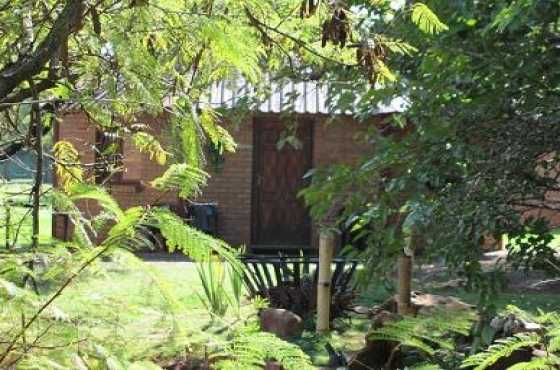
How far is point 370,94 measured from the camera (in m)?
4.98

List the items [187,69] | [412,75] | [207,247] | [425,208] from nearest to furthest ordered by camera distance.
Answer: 1. [207,247]
2. [187,69]
3. [425,208]
4. [412,75]

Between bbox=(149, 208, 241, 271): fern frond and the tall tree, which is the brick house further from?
bbox=(149, 208, 241, 271): fern frond

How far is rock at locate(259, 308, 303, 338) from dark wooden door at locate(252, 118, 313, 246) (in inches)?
322

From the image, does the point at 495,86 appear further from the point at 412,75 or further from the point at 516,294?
the point at 516,294

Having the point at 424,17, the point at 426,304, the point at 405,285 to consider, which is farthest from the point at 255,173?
the point at 424,17

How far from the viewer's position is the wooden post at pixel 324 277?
6.29 m

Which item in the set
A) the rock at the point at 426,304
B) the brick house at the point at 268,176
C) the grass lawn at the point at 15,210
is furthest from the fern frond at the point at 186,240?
the brick house at the point at 268,176

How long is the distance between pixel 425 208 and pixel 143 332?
7.16 ft

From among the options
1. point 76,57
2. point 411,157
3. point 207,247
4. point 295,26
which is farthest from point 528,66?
point 207,247

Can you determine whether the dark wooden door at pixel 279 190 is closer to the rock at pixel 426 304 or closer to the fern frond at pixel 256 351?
the rock at pixel 426 304

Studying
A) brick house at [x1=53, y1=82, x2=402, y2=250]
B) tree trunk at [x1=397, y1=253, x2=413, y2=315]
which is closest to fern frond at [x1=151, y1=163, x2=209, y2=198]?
tree trunk at [x1=397, y1=253, x2=413, y2=315]

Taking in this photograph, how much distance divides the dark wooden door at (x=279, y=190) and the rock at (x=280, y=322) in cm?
819

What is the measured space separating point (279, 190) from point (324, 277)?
946 cm

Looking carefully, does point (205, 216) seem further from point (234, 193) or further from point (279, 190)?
point (279, 190)
